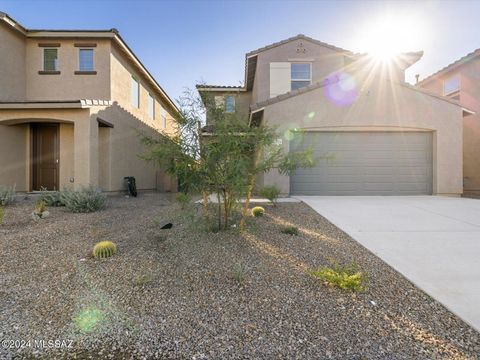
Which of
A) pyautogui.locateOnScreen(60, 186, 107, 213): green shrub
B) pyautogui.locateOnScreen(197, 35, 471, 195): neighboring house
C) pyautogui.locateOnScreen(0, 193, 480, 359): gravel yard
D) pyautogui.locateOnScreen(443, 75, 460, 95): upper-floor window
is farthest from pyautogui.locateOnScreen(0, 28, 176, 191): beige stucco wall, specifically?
pyautogui.locateOnScreen(443, 75, 460, 95): upper-floor window

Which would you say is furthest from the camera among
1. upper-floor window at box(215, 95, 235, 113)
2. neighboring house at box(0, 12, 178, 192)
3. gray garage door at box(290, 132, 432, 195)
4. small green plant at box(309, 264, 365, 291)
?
gray garage door at box(290, 132, 432, 195)

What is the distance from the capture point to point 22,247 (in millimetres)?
4332

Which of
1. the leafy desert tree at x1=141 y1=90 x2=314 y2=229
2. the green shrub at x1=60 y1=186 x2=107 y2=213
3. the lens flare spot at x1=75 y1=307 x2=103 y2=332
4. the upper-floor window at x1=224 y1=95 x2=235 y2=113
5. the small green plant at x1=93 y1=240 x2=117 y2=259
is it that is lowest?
the lens flare spot at x1=75 y1=307 x2=103 y2=332

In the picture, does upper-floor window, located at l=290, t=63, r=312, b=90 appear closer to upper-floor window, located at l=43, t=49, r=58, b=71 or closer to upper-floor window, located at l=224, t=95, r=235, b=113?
upper-floor window, located at l=224, t=95, r=235, b=113

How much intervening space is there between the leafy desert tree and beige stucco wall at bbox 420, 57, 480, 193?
13.1m

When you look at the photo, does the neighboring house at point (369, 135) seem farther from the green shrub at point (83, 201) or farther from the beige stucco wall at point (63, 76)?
the beige stucco wall at point (63, 76)

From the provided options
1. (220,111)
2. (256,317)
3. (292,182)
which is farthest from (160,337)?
(292,182)

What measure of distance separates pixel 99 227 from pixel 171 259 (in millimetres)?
2691

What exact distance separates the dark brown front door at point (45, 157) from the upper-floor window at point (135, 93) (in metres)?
4.30

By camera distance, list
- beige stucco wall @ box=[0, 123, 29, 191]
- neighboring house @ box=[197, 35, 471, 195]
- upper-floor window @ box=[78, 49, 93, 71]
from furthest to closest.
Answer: upper-floor window @ box=[78, 49, 93, 71] < neighboring house @ box=[197, 35, 471, 195] < beige stucco wall @ box=[0, 123, 29, 191]

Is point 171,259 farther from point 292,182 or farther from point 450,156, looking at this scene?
point 450,156

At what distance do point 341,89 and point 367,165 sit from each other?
316cm

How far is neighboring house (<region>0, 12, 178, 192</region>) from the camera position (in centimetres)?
935

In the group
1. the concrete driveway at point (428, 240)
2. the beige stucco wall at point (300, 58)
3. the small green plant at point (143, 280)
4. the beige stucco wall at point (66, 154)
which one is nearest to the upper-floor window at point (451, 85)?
the beige stucco wall at point (300, 58)
